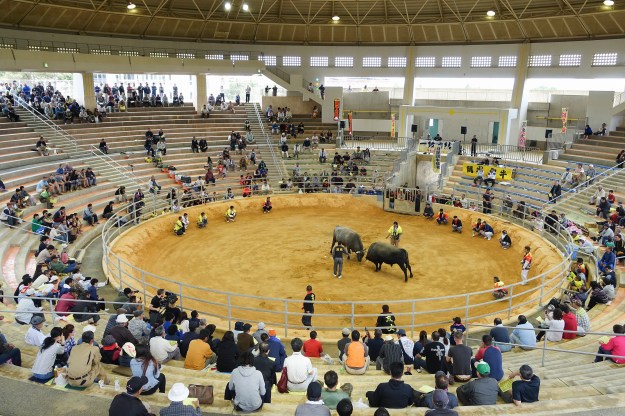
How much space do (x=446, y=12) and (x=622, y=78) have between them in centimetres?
1377

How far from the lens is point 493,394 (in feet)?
27.2

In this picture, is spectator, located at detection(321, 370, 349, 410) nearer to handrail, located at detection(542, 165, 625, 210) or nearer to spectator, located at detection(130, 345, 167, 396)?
spectator, located at detection(130, 345, 167, 396)

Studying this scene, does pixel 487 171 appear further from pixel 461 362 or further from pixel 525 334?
pixel 461 362

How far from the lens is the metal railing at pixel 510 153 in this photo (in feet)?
116

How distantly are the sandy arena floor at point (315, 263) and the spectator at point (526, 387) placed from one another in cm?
634

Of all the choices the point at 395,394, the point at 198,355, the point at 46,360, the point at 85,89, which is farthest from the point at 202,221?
the point at 395,394

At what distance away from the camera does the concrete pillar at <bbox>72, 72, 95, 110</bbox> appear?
121 ft

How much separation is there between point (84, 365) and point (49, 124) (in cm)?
2882

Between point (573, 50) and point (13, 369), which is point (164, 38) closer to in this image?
point (573, 50)

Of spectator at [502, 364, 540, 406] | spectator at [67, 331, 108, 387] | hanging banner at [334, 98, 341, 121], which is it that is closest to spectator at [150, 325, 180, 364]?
spectator at [67, 331, 108, 387]

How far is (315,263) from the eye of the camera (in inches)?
845

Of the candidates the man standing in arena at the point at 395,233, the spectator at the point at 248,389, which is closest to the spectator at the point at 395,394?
the spectator at the point at 248,389

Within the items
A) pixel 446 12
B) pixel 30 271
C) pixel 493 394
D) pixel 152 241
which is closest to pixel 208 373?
pixel 493 394

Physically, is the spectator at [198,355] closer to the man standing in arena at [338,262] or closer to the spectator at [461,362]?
the spectator at [461,362]
